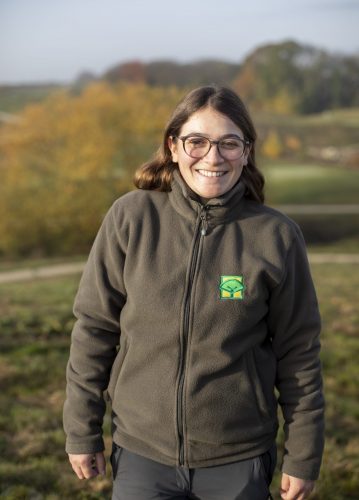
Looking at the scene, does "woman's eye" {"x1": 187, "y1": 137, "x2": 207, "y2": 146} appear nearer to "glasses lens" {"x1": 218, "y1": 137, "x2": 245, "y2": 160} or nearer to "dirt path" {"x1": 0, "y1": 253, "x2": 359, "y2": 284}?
"glasses lens" {"x1": 218, "y1": 137, "x2": 245, "y2": 160}

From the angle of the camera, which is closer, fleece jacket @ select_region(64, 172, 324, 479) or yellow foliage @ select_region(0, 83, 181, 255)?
fleece jacket @ select_region(64, 172, 324, 479)

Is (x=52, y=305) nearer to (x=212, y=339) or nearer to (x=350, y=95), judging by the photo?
(x=212, y=339)

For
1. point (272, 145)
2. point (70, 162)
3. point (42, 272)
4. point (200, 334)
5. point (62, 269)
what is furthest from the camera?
point (272, 145)

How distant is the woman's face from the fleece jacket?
33 millimetres

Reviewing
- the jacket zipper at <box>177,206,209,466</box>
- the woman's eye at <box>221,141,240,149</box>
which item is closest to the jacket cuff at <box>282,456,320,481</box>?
the jacket zipper at <box>177,206,209,466</box>

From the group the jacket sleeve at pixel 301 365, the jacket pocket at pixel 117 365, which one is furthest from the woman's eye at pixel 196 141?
the jacket pocket at pixel 117 365

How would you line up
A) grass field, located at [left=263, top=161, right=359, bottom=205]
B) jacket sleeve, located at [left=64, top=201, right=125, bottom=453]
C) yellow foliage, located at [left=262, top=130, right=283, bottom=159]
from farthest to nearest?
yellow foliage, located at [left=262, top=130, right=283, bottom=159] < grass field, located at [left=263, top=161, right=359, bottom=205] < jacket sleeve, located at [left=64, top=201, right=125, bottom=453]

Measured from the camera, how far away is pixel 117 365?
1.94 meters

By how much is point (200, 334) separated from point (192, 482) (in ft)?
1.43

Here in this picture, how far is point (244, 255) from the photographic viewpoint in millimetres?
1854

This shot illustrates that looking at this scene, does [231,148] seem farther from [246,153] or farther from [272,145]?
[272,145]

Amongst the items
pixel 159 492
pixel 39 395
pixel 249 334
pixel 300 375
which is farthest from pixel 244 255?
pixel 39 395

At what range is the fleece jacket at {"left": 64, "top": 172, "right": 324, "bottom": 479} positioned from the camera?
183 cm

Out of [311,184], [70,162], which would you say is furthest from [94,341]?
[311,184]
